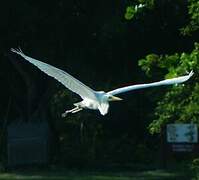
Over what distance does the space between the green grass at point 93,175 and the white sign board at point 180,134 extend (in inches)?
34.2

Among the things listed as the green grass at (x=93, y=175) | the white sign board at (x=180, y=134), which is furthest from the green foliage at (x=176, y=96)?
the green grass at (x=93, y=175)

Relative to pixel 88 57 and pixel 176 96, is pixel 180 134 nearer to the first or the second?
pixel 88 57

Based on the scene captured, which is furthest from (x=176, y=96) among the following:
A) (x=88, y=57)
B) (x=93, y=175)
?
(x=88, y=57)

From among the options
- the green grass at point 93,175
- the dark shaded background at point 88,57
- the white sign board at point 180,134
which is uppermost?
the dark shaded background at point 88,57

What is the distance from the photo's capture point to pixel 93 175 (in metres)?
19.8

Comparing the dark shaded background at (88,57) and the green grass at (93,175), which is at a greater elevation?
the dark shaded background at (88,57)

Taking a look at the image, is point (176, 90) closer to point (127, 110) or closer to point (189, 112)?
point (189, 112)

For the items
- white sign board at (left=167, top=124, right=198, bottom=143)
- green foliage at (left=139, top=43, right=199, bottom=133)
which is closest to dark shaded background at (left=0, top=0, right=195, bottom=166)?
white sign board at (left=167, top=124, right=198, bottom=143)

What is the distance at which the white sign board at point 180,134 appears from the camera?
701 inches

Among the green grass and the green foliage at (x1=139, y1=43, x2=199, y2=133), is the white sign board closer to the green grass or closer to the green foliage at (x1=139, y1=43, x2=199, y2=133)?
the green grass

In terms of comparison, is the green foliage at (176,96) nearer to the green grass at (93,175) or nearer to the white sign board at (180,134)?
the white sign board at (180,134)

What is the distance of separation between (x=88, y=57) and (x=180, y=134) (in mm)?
4946

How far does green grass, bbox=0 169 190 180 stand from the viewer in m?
19.1

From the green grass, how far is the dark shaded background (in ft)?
8.06
